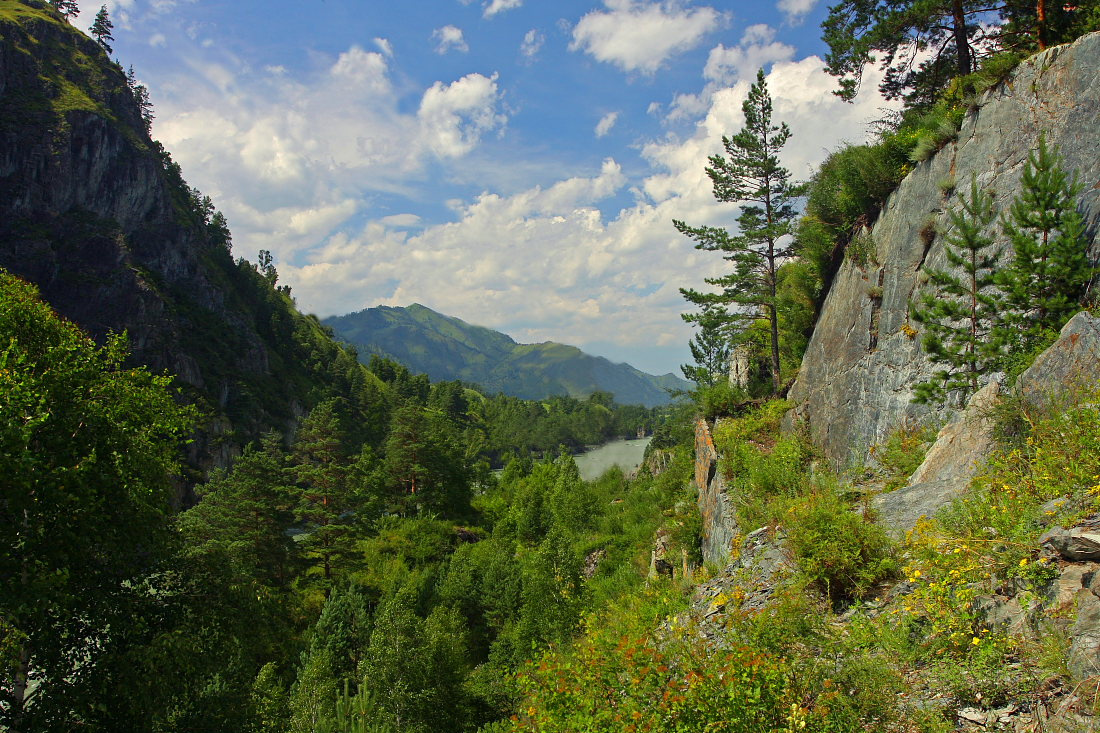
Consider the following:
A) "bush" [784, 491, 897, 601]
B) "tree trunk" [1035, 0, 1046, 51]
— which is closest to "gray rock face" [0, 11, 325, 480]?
"bush" [784, 491, 897, 601]

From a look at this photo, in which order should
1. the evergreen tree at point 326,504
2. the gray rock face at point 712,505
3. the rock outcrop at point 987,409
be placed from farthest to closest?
the evergreen tree at point 326,504
the gray rock face at point 712,505
the rock outcrop at point 987,409

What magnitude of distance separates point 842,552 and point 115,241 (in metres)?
120

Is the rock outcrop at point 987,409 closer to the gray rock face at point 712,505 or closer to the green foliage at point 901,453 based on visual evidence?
the green foliage at point 901,453

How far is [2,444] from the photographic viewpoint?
7.44 metres

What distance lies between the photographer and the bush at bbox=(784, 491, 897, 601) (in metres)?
6.35

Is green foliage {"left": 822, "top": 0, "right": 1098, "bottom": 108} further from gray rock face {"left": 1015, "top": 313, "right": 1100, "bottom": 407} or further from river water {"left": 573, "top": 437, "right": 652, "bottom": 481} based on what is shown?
river water {"left": 573, "top": 437, "right": 652, "bottom": 481}

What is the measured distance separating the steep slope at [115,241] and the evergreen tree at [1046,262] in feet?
297

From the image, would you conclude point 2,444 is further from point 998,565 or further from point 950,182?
point 950,182

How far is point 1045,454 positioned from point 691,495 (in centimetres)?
1864

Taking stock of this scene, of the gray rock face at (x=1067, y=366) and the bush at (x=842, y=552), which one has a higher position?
the gray rock face at (x=1067, y=366)

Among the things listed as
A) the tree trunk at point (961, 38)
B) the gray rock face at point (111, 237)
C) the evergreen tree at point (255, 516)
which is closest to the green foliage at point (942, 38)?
the tree trunk at point (961, 38)

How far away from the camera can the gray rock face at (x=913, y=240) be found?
11.1 metres

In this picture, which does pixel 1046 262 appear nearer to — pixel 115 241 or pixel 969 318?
pixel 969 318

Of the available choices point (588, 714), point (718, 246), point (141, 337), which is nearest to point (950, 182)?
point (718, 246)
